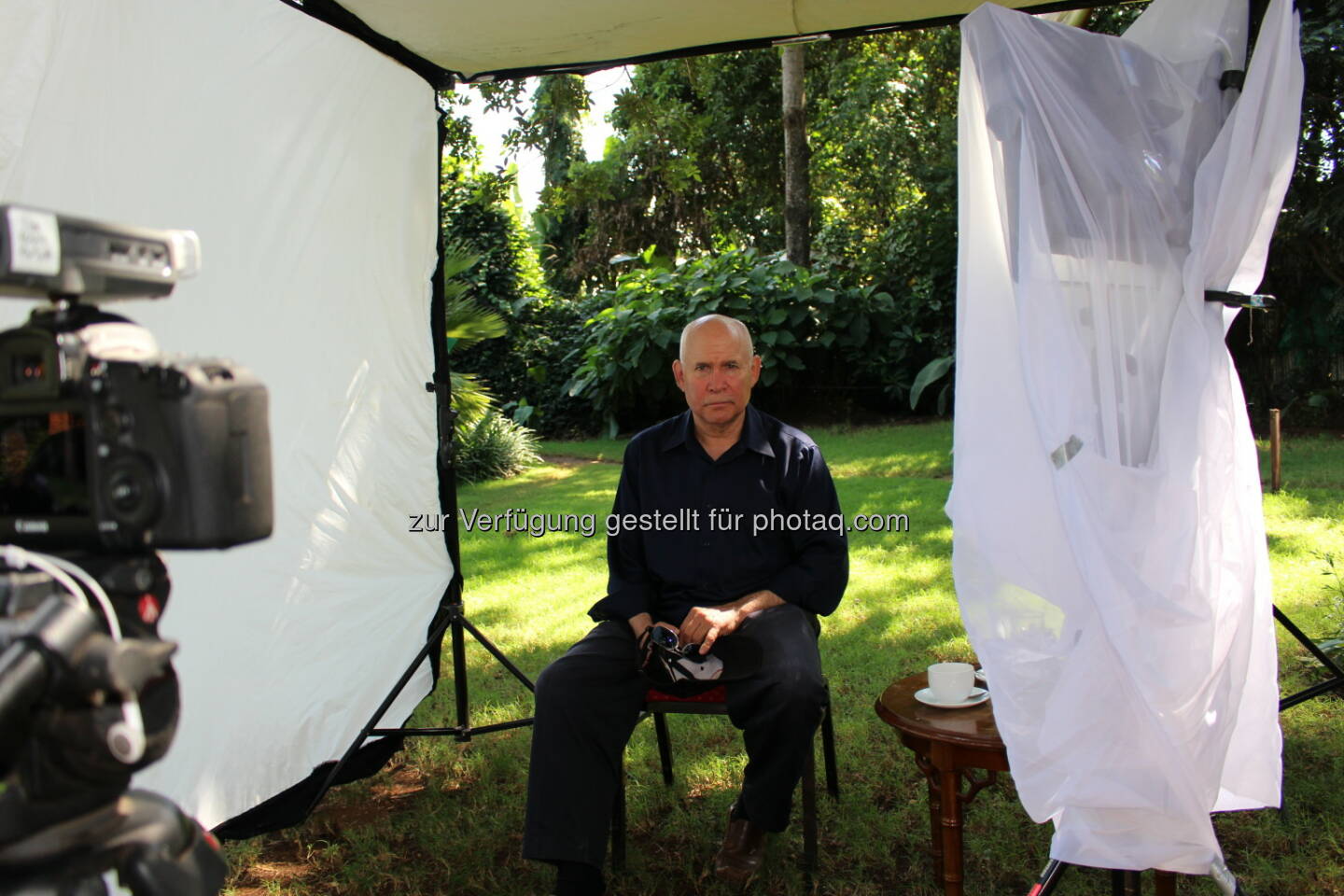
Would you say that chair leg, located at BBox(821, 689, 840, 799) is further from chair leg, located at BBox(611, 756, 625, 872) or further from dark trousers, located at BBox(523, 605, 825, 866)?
chair leg, located at BBox(611, 756, 625, 872)

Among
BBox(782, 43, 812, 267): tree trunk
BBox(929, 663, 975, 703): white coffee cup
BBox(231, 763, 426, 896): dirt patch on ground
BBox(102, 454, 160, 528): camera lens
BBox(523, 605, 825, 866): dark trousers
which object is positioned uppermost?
BBox(782, 43, 812, 267): tree trunk

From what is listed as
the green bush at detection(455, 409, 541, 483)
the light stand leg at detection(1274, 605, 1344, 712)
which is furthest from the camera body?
the green bush at detection(455, 409, 541, 483)

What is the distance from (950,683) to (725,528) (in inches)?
27.5

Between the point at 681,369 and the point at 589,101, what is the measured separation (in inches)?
95.3

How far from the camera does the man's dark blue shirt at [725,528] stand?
2.44m

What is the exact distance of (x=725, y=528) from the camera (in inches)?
97.3

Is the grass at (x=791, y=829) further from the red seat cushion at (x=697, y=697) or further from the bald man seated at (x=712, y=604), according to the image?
the red seat cushion at (x=697, y=697)

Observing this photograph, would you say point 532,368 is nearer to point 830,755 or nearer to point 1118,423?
point 830,755

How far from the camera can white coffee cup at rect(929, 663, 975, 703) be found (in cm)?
199

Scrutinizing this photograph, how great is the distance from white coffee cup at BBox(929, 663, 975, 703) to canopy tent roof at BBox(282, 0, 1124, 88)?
5.07 feet

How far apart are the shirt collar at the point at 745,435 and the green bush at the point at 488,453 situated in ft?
18.1

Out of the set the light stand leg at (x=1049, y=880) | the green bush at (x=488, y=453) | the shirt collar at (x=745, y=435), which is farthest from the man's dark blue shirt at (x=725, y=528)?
the green bush at (x=488, y=453)

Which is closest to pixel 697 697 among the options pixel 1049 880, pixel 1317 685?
pixel 1049 880

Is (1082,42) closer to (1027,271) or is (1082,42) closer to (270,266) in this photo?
(1027,271)
